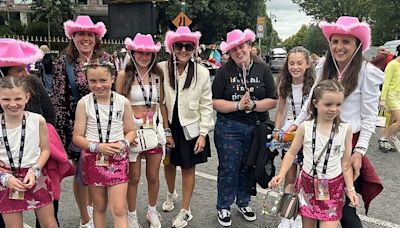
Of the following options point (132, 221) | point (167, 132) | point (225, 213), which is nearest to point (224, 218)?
point (225, 213)

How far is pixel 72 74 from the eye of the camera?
3.49 metres

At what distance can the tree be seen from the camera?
24500mm

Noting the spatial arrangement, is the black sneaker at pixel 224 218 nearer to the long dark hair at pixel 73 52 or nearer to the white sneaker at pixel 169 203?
the white sneaker at pixel 169 203

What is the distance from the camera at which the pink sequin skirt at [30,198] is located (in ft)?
9.03

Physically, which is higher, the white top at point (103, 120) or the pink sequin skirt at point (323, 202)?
the white top at point (103, 120)

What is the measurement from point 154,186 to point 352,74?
82.9 inches

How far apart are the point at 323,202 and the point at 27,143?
2101mm

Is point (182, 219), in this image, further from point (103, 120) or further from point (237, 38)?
point (237, 38)

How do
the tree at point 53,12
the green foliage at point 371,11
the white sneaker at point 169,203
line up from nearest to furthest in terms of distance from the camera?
the white sneaker at point 169,203 < the tree at point 53,12 < the green foliage at point 371,11

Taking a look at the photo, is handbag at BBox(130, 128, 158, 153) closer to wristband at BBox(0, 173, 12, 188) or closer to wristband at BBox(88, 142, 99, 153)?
wristband at BBox(88, 142, 99, 153)

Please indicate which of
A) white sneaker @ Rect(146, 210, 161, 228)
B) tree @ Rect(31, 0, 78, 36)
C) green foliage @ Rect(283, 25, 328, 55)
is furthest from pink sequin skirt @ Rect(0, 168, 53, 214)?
tree @ Rect(31, 0, 78, 36)

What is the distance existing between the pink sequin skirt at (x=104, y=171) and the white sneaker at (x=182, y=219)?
1.04m

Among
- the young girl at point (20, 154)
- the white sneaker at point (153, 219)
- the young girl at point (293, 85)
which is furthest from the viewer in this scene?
the white sneaker at point (153, 219)

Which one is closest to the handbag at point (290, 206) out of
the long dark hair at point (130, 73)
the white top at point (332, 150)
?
the white top at point (332, 150)
